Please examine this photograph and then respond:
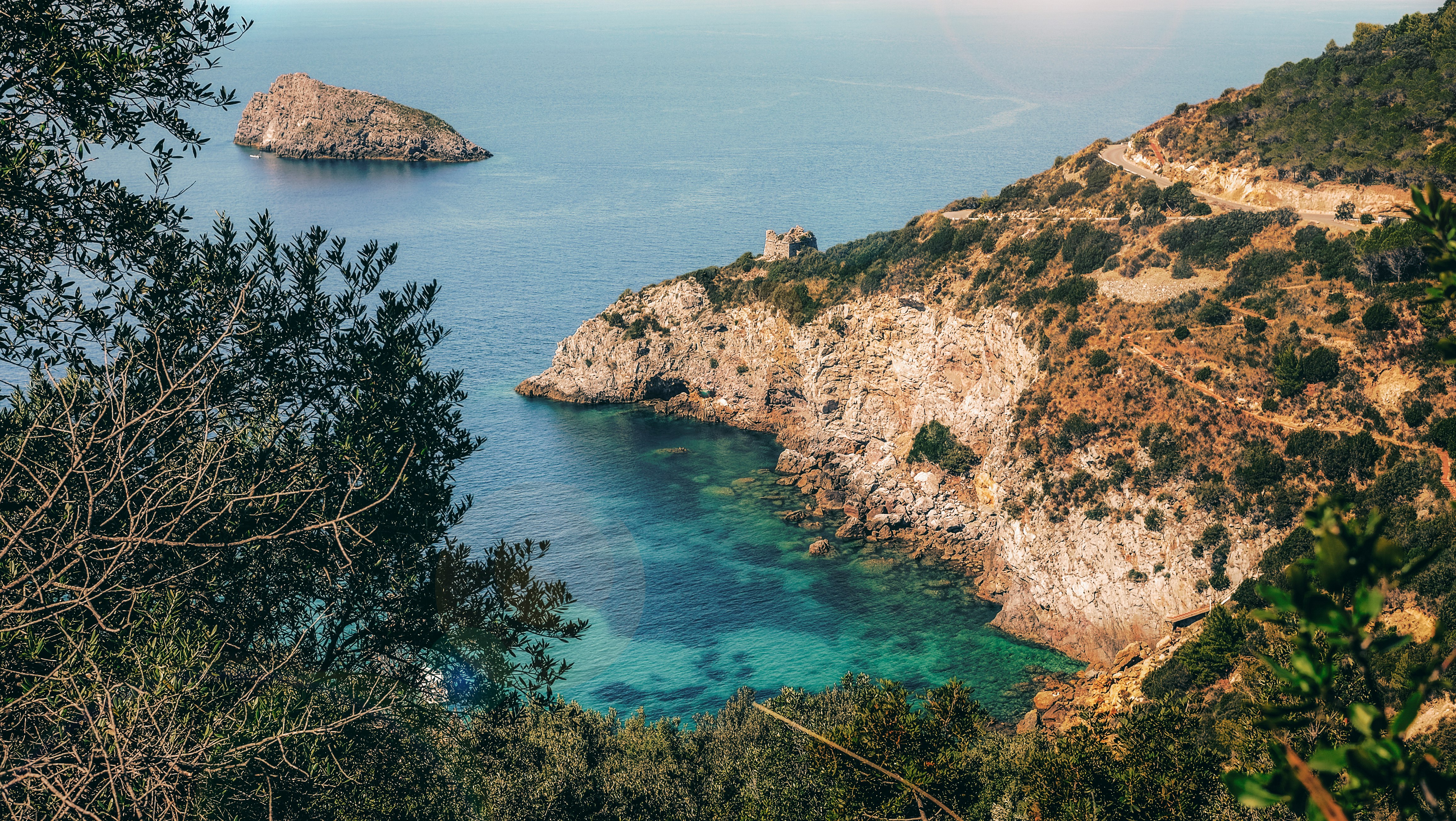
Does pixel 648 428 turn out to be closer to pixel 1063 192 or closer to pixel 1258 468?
pixel 1063 192

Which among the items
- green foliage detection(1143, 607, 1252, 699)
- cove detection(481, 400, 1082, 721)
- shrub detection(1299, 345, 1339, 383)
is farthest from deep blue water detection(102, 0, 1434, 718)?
shrub detection(1299, 345, 1339, 383)

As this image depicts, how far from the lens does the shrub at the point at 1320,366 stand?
50.9 meters

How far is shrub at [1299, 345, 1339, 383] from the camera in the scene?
50.9m

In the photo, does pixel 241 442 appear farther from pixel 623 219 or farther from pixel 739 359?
pixel 623 219

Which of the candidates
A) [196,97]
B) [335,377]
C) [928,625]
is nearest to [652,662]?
[928,625]

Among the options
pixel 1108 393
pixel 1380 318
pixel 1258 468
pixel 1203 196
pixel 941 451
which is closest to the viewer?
pixel 1258 468

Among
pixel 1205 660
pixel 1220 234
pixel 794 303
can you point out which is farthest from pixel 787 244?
pixel 1205 660

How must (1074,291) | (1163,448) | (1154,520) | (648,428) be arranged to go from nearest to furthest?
(1154,520) < (1163,448) < (1074,291) < (648,428)

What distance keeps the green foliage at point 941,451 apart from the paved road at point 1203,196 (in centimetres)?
2624

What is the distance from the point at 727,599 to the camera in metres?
64.2

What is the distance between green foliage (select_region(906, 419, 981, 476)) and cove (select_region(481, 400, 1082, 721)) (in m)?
7.77

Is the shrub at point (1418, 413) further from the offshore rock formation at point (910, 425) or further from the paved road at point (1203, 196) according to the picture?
the paved road at point (1203, 196)

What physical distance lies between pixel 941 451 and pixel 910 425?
548 centimetres

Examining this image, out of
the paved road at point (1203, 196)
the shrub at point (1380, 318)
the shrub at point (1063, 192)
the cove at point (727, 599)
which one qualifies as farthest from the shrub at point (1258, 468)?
the shrub at point (1063, 192)
